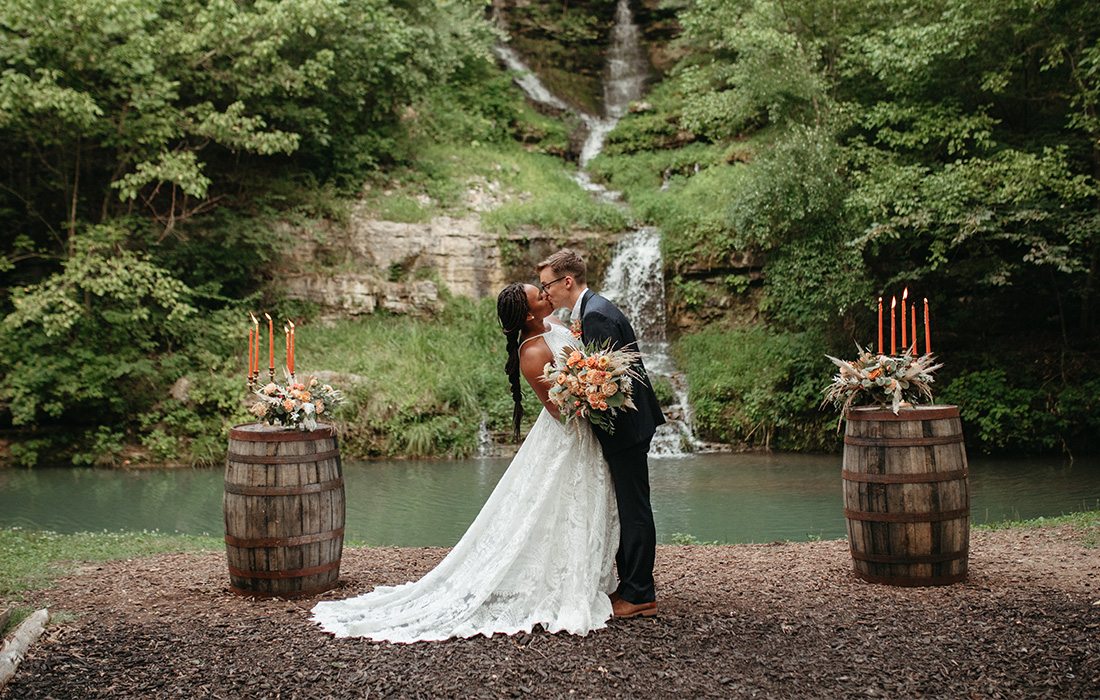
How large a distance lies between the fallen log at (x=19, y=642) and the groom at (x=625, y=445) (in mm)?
3042

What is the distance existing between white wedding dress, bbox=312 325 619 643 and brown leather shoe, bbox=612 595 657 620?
6cm

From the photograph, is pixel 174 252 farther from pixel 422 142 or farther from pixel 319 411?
pixel 319 411

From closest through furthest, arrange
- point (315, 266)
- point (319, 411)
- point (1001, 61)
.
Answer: point (319, 411) → point (1001, 61) → point (315, 266)

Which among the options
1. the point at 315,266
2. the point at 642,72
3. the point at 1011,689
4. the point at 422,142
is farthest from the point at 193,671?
the point at 642,72

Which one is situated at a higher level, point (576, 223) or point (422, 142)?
point (422, 142)

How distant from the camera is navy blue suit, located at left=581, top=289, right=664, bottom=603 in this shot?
5.25m

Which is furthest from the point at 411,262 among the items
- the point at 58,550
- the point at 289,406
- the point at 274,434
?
the point at 274,434

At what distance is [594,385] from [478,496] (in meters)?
7.41

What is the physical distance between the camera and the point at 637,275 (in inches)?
786

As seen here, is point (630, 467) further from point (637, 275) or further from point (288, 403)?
point (637, 275)

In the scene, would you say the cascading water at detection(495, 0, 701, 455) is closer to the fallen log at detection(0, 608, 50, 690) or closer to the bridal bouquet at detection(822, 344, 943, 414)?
the bridal bouquet at detection(822, 344, 943, 414)

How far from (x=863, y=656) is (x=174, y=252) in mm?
17176

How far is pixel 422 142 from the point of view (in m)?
24.4

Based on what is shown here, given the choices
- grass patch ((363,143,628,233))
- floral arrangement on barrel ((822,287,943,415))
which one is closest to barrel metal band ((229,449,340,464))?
floral arrangement on barrel ((822,287,943,415))
